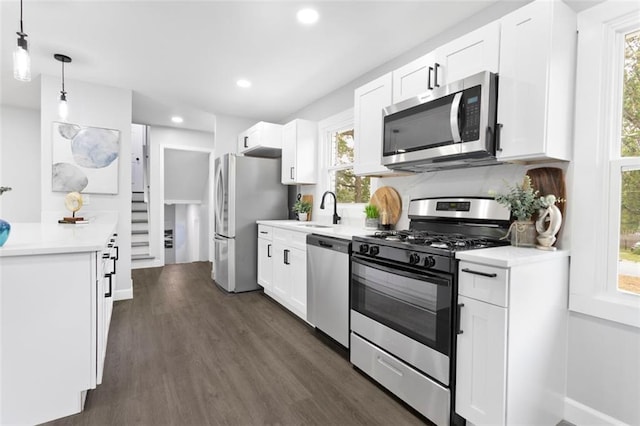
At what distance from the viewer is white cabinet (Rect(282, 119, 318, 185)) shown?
3902 millimetres

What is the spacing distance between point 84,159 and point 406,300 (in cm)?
391

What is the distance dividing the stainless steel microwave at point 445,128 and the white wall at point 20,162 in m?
5.67

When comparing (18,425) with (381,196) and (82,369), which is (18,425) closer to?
(82,369)

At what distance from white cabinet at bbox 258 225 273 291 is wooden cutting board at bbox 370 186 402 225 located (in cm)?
141

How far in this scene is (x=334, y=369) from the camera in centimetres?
224

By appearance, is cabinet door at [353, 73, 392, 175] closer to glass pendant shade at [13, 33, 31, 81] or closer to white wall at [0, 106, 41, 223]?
glass pendant shade at [13, 33, 31, 81]

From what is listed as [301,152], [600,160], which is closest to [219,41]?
[301,152]

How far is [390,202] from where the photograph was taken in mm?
2855

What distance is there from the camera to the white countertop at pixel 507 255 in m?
1.40

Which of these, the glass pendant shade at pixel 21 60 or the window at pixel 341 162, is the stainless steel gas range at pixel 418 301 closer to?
the window at pixel 341 162

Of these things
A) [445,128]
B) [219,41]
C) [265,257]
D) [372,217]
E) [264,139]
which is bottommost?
[265,257]

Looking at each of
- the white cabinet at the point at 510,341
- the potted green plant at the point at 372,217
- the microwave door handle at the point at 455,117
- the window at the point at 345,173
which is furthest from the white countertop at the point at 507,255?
the window at the point at 345,173

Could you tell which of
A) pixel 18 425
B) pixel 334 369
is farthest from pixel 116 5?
pixel 334 369

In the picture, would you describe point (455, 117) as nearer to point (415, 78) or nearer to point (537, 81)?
point (537, 81)
